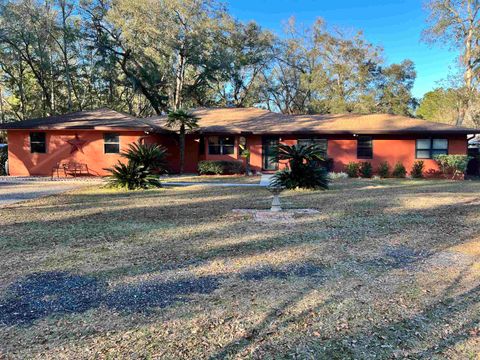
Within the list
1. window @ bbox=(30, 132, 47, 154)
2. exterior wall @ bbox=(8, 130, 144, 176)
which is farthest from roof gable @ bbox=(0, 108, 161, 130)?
window @ bbox=(30, 132, 47, 154)

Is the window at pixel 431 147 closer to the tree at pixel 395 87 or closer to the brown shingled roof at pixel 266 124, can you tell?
the brown shingled roof at pixel 266 124

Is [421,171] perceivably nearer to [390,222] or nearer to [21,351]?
[390,222]

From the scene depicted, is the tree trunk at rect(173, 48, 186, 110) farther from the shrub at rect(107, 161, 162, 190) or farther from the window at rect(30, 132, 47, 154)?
the shrub at rect(107, 161, 162, 190)

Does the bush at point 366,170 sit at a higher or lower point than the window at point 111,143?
lower

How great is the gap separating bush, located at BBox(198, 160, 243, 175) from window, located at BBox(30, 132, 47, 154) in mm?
7678

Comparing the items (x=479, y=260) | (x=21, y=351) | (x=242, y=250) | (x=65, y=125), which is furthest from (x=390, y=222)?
(x=65, y=125)

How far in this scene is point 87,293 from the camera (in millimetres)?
3863

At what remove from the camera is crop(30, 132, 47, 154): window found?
1817cm

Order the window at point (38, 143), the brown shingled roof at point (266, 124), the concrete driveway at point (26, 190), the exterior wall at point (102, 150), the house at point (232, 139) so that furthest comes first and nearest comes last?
the window at point (38, 143)
the exterior wall at point (102, 150)
the house at point (232, 139)
the brown shingled roof at point (266, 124)
the concrete driveway at point (26, 190)

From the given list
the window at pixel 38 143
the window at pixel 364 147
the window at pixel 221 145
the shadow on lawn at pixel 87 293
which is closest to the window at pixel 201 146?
the window at pixel 221 145

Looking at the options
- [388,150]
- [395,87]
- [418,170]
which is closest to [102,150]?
[388,150]

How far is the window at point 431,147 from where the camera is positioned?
18.3 meters

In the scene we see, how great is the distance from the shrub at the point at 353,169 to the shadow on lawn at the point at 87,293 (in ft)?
47.6

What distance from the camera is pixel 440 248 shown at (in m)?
5.53
